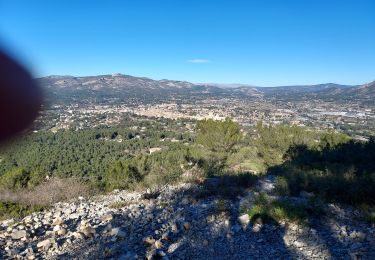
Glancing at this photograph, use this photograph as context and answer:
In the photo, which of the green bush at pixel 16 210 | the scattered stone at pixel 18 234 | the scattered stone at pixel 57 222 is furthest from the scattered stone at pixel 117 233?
the green bush at pixel 16 210

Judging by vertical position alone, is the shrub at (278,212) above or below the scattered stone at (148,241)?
above

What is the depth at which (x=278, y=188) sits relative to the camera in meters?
7.08

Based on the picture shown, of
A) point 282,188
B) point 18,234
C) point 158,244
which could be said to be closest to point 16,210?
point 18,234

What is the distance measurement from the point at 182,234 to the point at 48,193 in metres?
5.01

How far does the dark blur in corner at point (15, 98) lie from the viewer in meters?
1.14

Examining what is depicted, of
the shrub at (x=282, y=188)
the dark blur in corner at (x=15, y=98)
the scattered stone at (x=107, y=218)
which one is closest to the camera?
the dark blur in corner at (x=15, y=98)

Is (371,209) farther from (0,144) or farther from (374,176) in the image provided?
(0,144)

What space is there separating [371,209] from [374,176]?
3.71 ft

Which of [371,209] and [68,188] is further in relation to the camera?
[68,188]

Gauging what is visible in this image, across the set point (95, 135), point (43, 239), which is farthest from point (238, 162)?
point (95, 135)

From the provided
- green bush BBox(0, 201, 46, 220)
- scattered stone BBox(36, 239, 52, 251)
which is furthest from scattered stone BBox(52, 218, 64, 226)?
green bush BBox(0, 201, 46, 220)

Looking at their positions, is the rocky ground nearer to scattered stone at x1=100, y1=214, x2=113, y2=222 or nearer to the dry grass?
scattered stone at x1=100, y1=214, x2=113, y2=222

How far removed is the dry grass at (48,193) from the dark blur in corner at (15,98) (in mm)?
7464

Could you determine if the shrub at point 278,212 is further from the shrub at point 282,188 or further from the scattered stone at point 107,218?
the scattered stone at point 107,218
